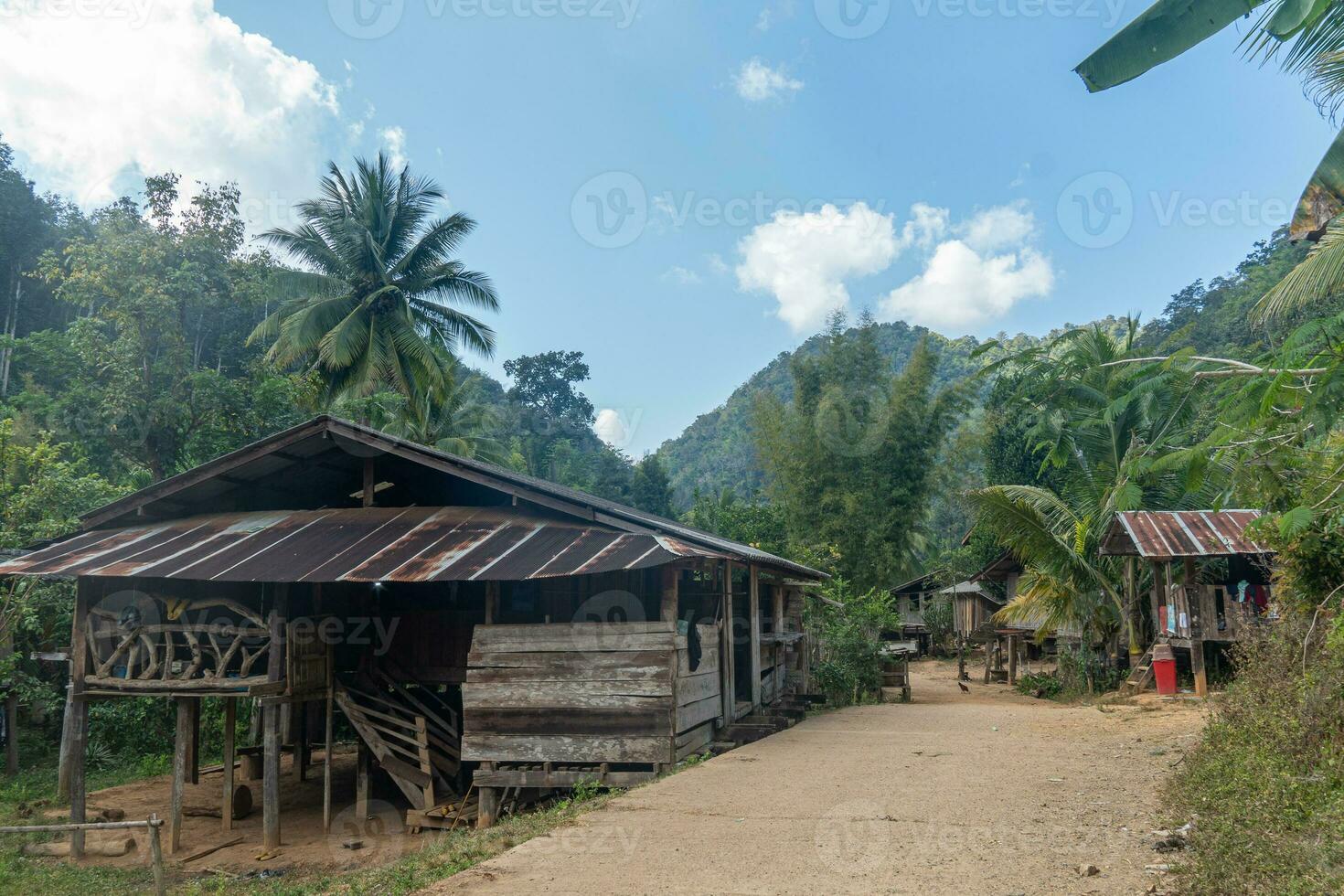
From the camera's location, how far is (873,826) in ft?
21.8

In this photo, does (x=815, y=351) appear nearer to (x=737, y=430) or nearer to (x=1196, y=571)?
(x=737, y=430)

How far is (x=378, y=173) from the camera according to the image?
908 inches

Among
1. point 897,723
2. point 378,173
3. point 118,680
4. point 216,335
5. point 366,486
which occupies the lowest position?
point 897,723

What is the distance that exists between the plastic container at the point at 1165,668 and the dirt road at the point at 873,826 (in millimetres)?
4609

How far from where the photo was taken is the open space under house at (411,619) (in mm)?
9703

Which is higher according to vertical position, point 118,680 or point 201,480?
point 201,480

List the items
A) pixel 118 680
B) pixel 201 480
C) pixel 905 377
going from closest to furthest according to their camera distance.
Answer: pixel 118 680
pixel 201 480
pixel 905 377

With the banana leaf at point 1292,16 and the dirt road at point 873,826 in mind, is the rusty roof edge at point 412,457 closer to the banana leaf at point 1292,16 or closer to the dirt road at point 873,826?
the dirt road at point 873,826

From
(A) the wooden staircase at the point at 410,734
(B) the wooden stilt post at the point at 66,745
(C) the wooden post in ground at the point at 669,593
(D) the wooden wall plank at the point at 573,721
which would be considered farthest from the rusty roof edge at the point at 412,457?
(A) the wooden staircase at the point at 410,734

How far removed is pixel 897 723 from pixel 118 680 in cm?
1050

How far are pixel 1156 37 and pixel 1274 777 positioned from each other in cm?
484

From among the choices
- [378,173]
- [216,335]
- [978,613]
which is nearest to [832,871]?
[216,335]

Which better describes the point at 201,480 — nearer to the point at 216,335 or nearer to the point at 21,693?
the point at 21,693

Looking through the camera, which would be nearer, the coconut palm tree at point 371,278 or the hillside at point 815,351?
the coconut palm tree at point 371,278
